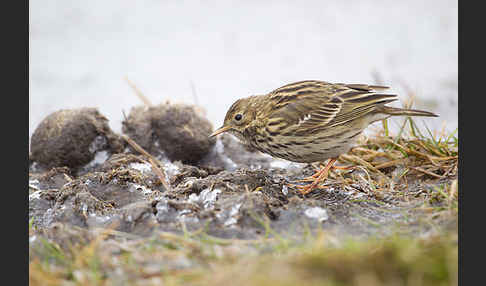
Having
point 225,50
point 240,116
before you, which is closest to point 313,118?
point 240,116

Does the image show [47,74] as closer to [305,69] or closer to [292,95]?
[305,69]

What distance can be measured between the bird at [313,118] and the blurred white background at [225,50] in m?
2.43

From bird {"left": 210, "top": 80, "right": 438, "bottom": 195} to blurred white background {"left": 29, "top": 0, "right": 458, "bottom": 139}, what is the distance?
2.43m

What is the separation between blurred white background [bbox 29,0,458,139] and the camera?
775 centimetres

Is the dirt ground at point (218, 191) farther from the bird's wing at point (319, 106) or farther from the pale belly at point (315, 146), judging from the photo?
the bird's wing at point (319, 106)

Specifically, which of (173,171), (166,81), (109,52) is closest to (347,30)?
(166,81)

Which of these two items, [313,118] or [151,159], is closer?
[313,118]

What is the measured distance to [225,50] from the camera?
28.9 ft

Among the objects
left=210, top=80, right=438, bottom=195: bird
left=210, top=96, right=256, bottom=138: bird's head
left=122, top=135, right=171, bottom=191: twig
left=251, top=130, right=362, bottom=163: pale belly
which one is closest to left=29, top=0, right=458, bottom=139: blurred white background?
left=122, top=135, right=171, bottom=191: twig

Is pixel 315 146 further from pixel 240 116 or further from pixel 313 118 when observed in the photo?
pixel 240 116

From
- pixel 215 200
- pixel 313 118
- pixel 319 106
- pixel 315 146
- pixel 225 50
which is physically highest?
pixel 225 50

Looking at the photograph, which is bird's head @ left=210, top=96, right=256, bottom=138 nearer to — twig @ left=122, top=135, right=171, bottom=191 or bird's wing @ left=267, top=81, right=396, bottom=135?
bird's wing @ left=267, top=81, right=396, bottom=135

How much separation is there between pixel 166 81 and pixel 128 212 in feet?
16.6

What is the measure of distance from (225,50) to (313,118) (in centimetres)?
442
